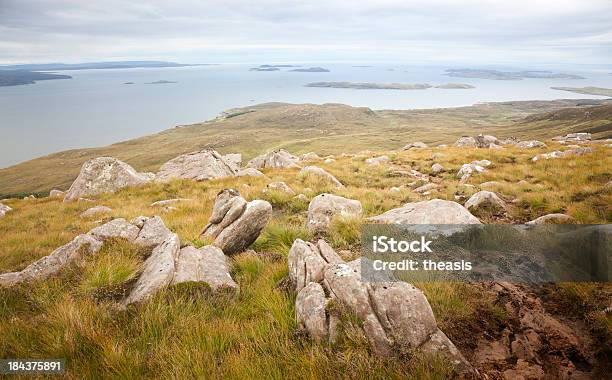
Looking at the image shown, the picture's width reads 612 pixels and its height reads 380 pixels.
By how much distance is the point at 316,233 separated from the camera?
30.5ft

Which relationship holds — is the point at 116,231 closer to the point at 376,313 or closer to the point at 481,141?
the point at 376,313

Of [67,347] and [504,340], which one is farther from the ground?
[67,347]

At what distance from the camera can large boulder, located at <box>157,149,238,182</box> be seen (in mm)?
24391

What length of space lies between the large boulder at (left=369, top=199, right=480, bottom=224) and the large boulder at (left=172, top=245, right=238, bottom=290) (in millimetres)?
5067

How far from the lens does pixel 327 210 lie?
10273 millimetres

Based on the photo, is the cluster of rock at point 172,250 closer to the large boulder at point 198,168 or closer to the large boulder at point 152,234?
the large boulder at point 152,234

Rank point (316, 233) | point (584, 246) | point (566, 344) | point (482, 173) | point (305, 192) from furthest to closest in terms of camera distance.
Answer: point (482, 173), point (305, 192), point (316, 233), point (584, 246), point (566, 344)

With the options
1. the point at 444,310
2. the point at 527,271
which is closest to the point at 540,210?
the point at 527,271

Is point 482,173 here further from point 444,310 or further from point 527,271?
point 444,310

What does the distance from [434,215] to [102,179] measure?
2248 cm

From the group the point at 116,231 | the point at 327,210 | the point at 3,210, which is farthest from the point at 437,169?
the point at 3,210

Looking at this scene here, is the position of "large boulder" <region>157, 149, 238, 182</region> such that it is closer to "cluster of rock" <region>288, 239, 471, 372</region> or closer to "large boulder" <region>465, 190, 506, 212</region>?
"large boulder" <region>465, 190, 506, 212</region>

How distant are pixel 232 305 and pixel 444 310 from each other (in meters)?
3.39

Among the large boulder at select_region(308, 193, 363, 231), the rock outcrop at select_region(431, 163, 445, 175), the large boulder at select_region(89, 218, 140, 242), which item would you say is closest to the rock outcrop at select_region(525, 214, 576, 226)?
the large boulder at select_region(308, 193, 363, 231)
